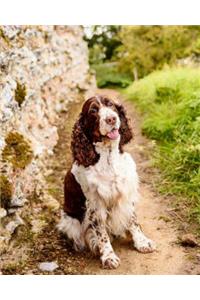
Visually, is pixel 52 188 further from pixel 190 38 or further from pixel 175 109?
pixel 190 38

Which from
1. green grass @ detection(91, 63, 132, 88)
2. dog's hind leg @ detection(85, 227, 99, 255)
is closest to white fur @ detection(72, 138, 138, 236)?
dog's hind leg @ detection(85, 227, 99, 255)

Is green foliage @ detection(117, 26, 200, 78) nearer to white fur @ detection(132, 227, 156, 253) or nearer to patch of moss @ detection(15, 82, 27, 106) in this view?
patch of moss @ detection(15, 82, 27, 106)

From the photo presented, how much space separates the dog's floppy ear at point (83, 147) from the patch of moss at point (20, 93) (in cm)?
115

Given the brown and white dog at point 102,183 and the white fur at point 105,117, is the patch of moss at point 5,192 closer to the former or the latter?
the brown and white dog at point 102,183

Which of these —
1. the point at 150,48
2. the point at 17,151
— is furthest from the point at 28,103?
the point at 150,48

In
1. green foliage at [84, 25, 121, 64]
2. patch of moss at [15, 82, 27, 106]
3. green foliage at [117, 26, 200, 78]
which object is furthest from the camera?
green foliage at [117, 26, 200, 78]

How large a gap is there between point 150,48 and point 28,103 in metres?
2.21

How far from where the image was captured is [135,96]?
7742 millimetres

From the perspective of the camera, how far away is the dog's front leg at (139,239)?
14.2ft

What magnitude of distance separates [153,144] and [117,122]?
6.97 ft

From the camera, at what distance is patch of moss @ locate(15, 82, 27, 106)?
5.25 m

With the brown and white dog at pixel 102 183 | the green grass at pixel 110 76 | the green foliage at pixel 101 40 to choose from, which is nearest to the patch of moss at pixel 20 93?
the green foliage at pixel 101 40

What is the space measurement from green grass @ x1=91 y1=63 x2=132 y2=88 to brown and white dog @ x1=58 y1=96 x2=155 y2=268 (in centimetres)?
292
